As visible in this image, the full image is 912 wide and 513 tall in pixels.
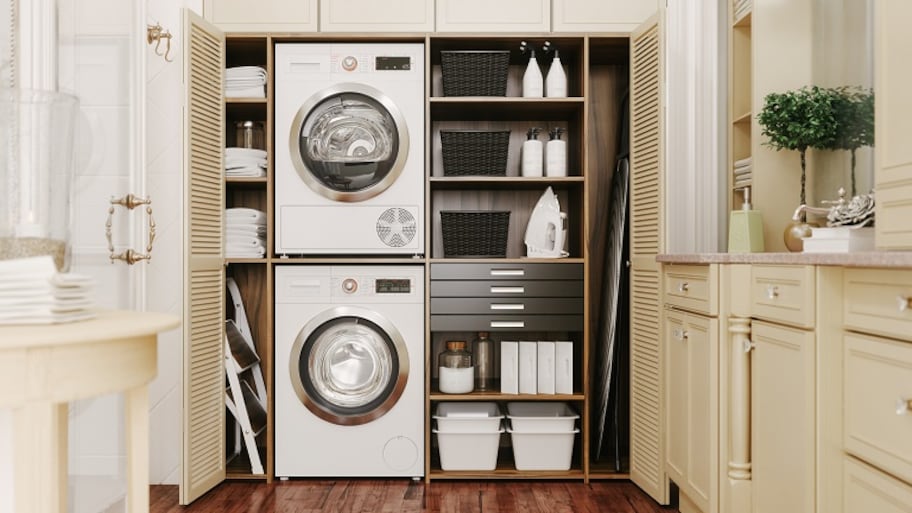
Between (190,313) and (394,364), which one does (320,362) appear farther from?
(190,313)

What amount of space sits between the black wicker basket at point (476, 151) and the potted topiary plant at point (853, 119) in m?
1.31

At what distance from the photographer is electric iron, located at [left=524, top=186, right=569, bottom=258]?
3092 mm

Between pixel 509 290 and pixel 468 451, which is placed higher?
pixel 509 290

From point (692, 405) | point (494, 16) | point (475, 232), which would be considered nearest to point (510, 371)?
point (475, 232)

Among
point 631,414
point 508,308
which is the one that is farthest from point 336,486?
point 631,414

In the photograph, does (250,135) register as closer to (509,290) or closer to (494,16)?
(494,16)

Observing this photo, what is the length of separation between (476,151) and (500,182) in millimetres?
188

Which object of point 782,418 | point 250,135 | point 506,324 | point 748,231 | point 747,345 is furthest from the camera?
point 250,135

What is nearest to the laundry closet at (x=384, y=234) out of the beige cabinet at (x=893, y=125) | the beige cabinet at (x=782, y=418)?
the beige cabinet at (x=782, y=418)

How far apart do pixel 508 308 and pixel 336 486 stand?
1.07 meters

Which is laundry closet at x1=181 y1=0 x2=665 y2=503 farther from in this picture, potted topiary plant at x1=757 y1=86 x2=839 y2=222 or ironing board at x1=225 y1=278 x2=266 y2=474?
potted topiary plant at x1=757 y1=86 x2=839 y2=222

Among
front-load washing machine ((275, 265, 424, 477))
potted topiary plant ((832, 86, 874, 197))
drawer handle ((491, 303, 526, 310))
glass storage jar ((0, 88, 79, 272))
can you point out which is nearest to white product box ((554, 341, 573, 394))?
drawer handle ((491, 303, 526, 310))

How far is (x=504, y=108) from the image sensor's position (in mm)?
3199

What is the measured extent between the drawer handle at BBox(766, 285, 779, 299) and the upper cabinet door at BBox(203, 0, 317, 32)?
219 cm
